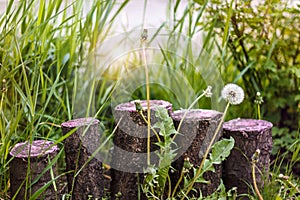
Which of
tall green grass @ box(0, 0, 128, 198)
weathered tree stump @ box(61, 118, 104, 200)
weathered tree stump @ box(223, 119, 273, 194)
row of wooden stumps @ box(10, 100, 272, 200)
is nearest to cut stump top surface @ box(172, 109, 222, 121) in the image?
row of wooden stumps @ box(10, 100, 272, 200)

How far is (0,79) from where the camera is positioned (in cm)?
154

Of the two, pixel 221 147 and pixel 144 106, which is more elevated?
pixel 144 106

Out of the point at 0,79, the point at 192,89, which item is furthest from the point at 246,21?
the point at 0,79

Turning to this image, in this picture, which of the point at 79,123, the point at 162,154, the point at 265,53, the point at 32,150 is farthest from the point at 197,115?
the point at 265,53

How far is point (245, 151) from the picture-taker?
1632 millimetres

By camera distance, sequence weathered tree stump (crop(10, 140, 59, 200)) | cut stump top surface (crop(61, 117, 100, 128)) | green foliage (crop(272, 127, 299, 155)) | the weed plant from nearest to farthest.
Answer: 1. weathered tree stump (crop(10, 140, 59, 200))
2. cut stump top surface (crop(61, 117, 100, 128))
3. the weed plant
4. green foliage (crop(272, 127, 299, 155))

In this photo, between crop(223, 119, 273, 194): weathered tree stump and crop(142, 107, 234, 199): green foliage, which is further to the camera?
crop(223, 119, 273, 194): weathered tree stump

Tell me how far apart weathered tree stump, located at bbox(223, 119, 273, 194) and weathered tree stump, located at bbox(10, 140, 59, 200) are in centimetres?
56

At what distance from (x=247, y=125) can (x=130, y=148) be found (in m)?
0.40

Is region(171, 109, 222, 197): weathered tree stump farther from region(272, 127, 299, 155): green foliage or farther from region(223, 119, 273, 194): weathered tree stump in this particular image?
region(272, 127, 299, 155): green foliage

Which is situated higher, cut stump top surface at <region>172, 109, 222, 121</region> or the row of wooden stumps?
cut stump top surface at <region>172, 109, 222, 121</region>

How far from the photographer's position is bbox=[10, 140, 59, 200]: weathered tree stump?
1.43m

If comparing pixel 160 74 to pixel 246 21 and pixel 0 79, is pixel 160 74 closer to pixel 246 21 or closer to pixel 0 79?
pixel 246 21

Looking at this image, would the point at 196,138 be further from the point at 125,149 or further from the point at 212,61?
the point at 212,61
